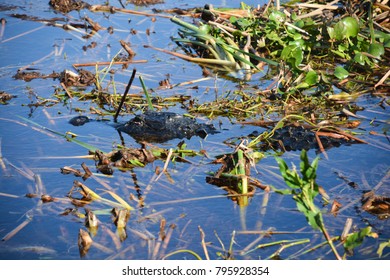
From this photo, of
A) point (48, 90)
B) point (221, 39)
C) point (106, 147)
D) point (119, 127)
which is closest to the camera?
point (106, 147)

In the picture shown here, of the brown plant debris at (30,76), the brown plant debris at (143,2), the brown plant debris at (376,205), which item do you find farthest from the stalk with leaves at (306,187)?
the brown plant debris at (143,2)

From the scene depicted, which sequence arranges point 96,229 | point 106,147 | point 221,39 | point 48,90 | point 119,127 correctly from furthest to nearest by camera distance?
point 221,39, point 48,90, point 119,127, point 106,147, point 96,229

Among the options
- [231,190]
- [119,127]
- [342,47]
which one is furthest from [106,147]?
[342,47]

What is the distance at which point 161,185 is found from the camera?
3516mm

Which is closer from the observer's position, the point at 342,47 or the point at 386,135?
the point at 386,135

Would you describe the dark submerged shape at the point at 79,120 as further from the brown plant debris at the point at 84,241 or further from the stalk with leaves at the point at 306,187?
the stalk with leaves at the point at 306,187

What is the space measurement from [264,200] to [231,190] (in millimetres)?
186

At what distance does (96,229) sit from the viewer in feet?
10.2

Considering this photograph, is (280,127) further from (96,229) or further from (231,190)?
(96,229)

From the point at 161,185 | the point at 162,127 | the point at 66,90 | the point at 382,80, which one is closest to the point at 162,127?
the point at 162,127

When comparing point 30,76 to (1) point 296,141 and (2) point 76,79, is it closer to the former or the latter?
(2) point 76,79

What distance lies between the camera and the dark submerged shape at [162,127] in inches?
161

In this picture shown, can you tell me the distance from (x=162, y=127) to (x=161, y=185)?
0.66 meters

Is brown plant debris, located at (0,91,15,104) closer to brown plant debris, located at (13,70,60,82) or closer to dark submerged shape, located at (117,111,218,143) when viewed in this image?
brown plant debris, located at (13,70,60,82)
